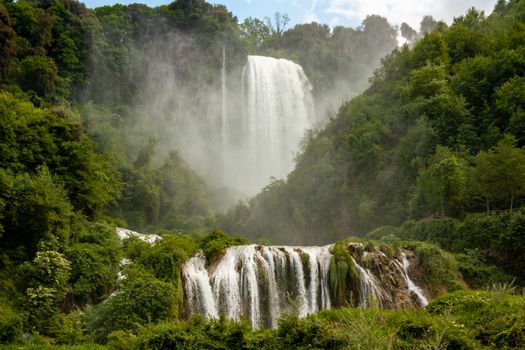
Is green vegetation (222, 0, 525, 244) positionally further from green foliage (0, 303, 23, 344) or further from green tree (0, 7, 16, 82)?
green tree (0, 7, 16, 82)

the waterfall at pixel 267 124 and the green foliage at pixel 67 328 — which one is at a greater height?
the waterfall at pixel 267 124

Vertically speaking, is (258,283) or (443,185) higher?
(443,185)

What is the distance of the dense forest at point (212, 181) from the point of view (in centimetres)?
1290

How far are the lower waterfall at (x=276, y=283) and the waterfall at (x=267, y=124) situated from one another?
37948mm

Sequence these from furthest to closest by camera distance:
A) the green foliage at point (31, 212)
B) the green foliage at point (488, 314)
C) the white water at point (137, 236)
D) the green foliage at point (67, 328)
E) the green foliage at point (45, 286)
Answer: the white water at point (137, 236)
the green foliage at point (31, 212)
the green foliage at point (45, 286)
the green foliage at point (67, 328)
the green foliage at point (488, 314)

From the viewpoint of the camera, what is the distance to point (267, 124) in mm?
62688

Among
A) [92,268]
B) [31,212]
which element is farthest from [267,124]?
[31,212]

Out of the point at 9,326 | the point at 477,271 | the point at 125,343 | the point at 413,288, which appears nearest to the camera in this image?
the point at 125,343

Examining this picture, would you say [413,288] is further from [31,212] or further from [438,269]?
[31,212]

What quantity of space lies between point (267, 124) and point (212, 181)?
10.4 metres

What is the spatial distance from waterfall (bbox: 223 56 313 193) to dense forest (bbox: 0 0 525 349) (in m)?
2.86

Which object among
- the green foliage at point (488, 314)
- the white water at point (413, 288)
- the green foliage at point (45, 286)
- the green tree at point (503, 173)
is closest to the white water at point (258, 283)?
the white water at point (413, 288)

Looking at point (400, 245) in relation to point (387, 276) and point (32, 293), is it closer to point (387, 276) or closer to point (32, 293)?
point (387, 276)

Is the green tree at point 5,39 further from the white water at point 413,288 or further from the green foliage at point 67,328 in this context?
the white water at point 413,288
